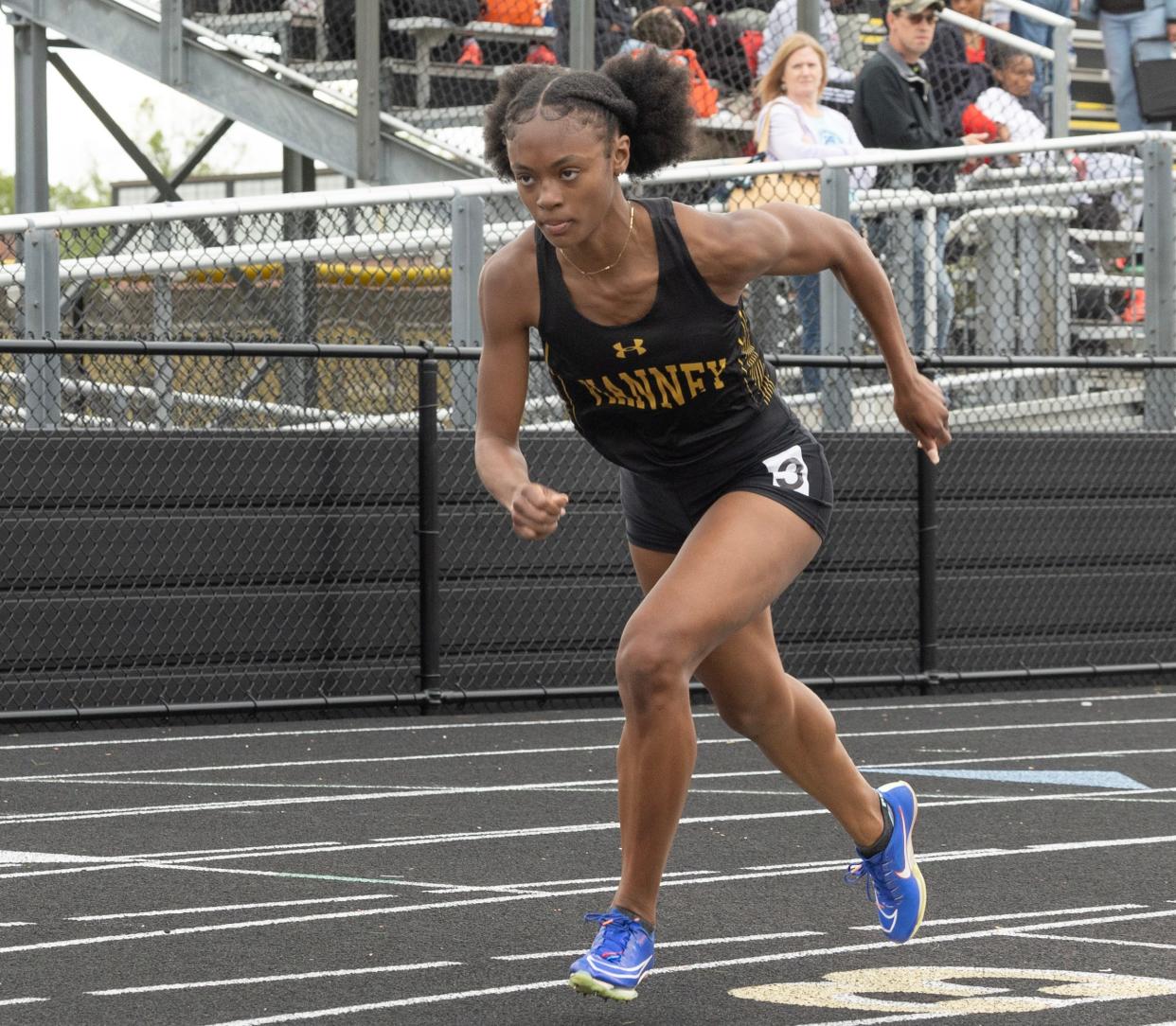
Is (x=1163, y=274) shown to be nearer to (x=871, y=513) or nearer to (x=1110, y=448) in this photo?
(x=1110, y=448)

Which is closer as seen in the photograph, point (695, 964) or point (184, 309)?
point (695, 964)

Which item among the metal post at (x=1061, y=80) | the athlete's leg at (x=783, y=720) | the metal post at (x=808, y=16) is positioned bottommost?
the athlete's leg at (x=783, y=720)

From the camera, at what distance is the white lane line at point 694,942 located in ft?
16.7

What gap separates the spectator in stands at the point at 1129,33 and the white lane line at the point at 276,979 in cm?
1084

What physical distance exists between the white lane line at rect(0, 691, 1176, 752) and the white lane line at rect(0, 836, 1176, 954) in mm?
3044

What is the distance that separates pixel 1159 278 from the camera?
11.8 meters

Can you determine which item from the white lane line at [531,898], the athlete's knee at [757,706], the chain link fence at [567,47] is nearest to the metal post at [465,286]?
the chain link fence at [567,47]

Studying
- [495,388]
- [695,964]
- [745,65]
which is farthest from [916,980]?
[745,65]

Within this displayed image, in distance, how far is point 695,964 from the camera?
5.02 m

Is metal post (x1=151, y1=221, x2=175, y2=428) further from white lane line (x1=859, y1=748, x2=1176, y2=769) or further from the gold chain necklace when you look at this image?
the gold chain necklace

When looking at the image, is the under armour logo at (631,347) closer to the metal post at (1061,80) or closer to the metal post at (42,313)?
the metal post at (42,313)

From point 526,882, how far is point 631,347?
6.46 ft

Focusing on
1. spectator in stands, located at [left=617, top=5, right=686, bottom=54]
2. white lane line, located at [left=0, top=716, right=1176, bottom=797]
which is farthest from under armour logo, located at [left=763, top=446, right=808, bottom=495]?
spectator in stands, located at [left=617, top=5, right=686, bottom=54]

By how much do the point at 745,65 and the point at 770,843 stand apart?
7.76 meters
